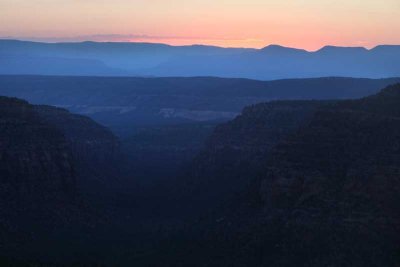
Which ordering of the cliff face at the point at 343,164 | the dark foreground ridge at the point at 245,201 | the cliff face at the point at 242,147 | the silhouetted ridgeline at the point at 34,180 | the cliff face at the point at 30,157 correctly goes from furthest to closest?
the cliff face at the point at 242,147 < the cliff face at the point at 30,157 < the silhouetted ridgeline at the point at 34,180 < the cliff face at the point at 343,164 < the dark foreground ridge at the point at 245,201

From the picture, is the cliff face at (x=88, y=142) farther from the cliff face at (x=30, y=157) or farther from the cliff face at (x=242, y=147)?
the cliff face at (x=30, y=157)

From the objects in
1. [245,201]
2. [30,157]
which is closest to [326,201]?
[245,201]

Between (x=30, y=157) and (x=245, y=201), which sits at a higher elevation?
(x=30, y=157)

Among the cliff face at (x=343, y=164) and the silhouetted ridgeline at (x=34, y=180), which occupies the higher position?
the cliff face at (x=343, y=164)

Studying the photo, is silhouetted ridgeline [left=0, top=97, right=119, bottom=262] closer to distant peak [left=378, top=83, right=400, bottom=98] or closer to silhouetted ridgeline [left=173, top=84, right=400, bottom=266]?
silhouetted ridgeline [left=173, top=84, right=400, bottom=266]

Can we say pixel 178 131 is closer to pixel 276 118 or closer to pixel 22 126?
pixel 276 118

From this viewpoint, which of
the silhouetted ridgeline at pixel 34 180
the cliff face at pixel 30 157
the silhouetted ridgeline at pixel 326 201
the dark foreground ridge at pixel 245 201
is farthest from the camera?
the cliff face at pixel 30 157

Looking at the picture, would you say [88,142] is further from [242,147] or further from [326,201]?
[326,201]

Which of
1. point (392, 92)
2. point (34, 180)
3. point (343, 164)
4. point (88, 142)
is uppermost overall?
point (392, 92)

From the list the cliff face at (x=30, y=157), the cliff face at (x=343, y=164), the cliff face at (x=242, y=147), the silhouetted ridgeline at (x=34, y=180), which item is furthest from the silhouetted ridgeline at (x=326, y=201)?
the cliff face at (x=242, y=147)
